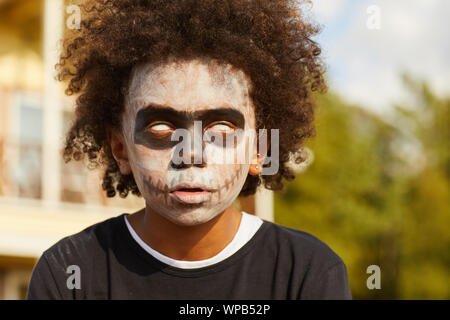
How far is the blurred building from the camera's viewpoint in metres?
10.7

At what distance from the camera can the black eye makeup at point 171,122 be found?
278 cm

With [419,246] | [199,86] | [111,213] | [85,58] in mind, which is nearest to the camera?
[199,86]

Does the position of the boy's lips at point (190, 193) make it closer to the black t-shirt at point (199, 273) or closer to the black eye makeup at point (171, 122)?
the black eye makeup at point (171, 122)

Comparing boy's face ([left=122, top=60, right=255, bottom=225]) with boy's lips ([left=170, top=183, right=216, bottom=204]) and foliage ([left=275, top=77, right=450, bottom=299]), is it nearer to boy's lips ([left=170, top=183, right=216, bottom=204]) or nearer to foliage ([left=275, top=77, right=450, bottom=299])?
boy's lips ([left=170, top=183, right=216, bottom=204])

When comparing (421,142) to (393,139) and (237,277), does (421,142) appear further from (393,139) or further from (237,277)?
(237,277)

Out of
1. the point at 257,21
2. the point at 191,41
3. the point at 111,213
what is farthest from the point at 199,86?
the point at 111,213

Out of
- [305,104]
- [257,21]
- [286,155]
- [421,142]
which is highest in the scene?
[421,142]

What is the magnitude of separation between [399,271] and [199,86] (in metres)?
21.2

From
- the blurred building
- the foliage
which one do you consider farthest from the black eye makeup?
the foliage

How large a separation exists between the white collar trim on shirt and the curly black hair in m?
0.37

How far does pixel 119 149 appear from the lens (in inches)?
122

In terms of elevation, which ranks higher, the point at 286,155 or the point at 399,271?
the point at 286,155

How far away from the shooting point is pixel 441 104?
25312 millimetres

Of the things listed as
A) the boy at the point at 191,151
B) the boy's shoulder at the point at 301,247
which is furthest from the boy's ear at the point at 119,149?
the boy's shoulder at the point at 301,247
